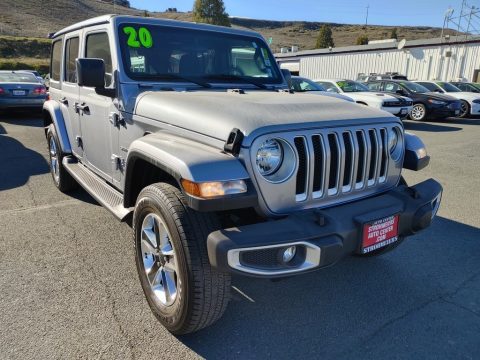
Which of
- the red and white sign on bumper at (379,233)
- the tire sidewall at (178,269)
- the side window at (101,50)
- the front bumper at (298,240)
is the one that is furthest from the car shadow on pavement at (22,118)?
the red and white sign on bumper at (379,233)

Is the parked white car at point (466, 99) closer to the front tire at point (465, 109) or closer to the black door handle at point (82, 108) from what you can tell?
the front tire at point (465, 109)

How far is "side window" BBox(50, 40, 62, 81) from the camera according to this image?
516 centimetres

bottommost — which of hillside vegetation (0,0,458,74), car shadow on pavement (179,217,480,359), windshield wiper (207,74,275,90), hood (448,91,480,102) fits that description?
car shadow on pavement (179,217,480,359)

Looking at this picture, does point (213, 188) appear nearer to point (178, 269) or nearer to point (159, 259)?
point (178, 269)

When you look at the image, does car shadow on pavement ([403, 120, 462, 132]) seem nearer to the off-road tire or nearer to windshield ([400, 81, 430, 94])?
windshield ([400, 81, 430, 94])

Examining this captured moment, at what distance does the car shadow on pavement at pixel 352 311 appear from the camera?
2525 millimetres


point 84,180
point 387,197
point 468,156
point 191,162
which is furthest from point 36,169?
point 468,156

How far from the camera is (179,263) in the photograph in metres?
2.32

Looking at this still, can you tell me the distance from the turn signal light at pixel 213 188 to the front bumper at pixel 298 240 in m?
0.20

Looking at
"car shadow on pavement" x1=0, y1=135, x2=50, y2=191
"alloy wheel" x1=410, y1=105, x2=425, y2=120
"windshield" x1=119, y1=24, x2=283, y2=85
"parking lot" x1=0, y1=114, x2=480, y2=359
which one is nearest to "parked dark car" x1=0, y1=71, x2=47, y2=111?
"car shadow on pavement" x1=0, y1=135, x2=50, y2=191

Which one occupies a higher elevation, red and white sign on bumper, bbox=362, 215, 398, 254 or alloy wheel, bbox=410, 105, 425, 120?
red and white sign on bumper, bbox=362, 215, 398, 254

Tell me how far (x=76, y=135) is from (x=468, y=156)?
7.54 m

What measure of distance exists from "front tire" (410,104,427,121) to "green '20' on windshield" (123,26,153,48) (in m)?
13.3

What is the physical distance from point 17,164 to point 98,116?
4.11m
